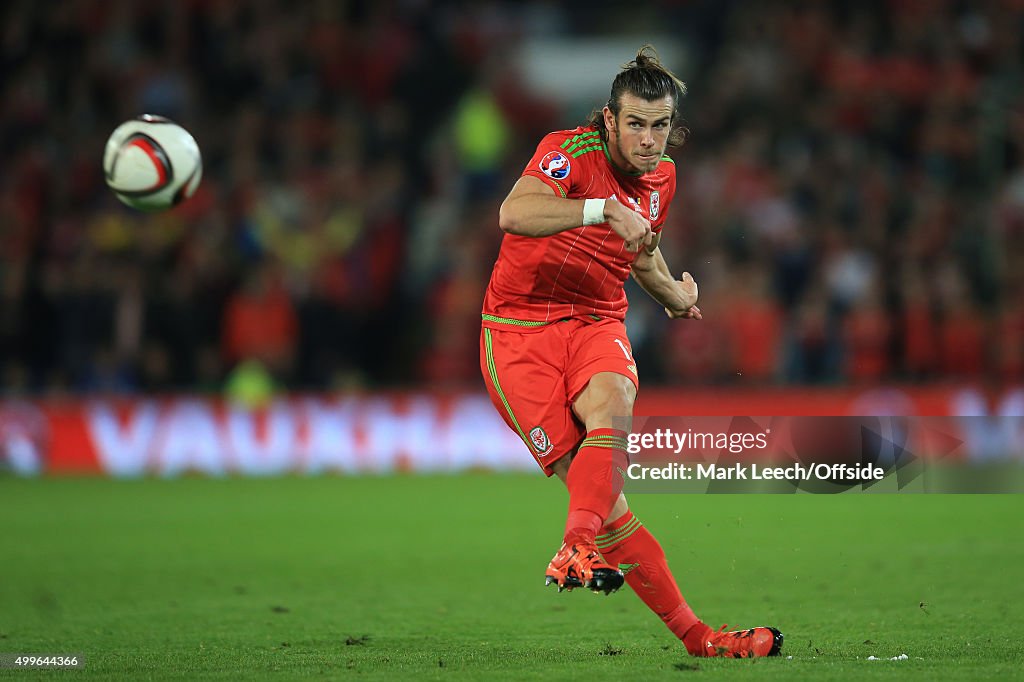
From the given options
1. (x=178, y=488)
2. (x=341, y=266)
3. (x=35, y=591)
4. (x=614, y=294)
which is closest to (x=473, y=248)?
(x=341, y=266)

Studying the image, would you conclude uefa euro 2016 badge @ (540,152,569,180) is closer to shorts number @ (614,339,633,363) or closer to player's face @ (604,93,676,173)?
player's face @ (604,93,676,173)

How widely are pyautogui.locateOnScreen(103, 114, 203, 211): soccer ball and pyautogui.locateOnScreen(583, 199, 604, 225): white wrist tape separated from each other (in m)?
3.43

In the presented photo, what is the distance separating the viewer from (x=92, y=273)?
16875 mm

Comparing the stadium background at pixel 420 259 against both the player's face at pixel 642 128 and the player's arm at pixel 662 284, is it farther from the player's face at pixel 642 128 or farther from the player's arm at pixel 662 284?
the player's face at pixel 642 128

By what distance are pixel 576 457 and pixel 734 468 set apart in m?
0.95

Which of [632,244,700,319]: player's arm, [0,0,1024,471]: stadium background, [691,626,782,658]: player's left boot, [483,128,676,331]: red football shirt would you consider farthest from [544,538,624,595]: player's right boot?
[0,0,1024,471]: stadium background

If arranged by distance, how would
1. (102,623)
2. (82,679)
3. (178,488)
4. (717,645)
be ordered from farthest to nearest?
1. (178,488)
2. (102,623)
3. (717,645)
4. (82,679)

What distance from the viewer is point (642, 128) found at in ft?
19.6

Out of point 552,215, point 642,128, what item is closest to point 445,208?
point 642,128

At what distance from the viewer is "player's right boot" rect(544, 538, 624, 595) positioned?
5.40 metres

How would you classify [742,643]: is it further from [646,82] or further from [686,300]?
[646,82]

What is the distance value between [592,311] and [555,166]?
2.32 feet

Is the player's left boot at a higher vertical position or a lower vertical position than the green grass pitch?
lower

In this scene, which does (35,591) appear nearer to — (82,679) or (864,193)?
(82,679)
